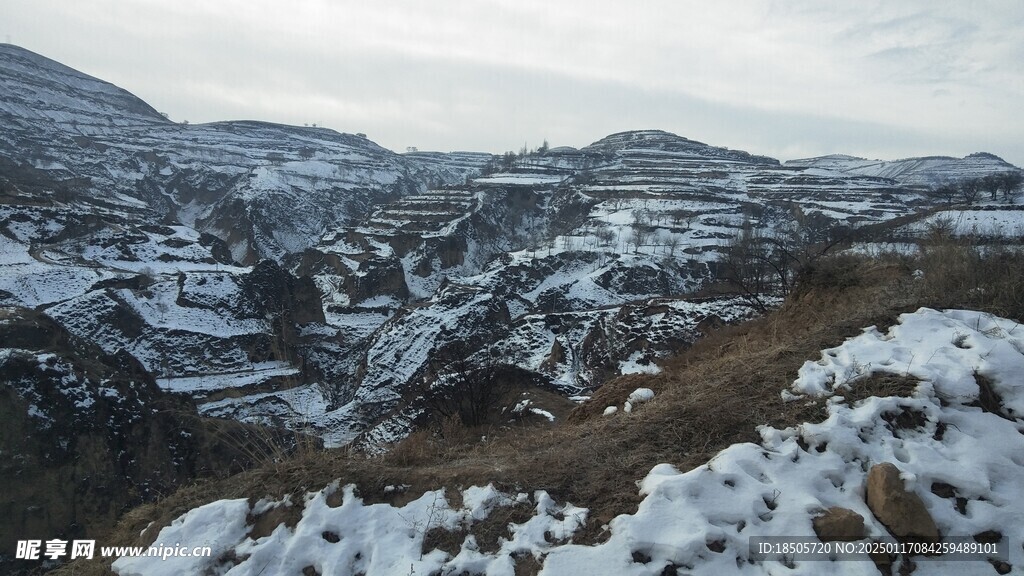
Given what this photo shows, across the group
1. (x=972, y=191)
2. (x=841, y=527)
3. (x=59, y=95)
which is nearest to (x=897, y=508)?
(x=841, y=527)

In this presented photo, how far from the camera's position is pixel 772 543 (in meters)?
3.35

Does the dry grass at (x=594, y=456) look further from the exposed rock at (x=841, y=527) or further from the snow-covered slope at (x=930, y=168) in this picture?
the snow-covered slope at (x=930, y=168)

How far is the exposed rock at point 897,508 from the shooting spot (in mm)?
3289

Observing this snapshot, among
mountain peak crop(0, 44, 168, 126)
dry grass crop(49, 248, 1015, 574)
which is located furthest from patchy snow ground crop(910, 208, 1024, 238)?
mountain peak crop(0, 44, 168, 126)

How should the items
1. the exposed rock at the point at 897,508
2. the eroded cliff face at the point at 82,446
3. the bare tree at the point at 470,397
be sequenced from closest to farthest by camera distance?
the exposed rock at the point at 897,508 < the bare tree at the point at 470,397 < the eroded cliff face at the point at 82,446

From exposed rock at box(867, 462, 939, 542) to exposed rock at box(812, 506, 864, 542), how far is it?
0.70 feet

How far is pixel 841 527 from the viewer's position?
10.8ft

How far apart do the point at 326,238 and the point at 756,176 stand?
77009mm

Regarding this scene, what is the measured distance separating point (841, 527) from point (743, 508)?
1.89 feet

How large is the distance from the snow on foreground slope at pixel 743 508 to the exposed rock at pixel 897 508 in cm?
8

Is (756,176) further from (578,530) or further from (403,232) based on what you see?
(578,530)

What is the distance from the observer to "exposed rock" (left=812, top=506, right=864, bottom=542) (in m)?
3.29

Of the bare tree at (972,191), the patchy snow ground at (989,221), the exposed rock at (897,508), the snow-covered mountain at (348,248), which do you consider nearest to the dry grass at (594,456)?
the exposed rock at (897,508)

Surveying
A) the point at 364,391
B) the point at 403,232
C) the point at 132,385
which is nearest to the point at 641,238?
the point at 403,232
